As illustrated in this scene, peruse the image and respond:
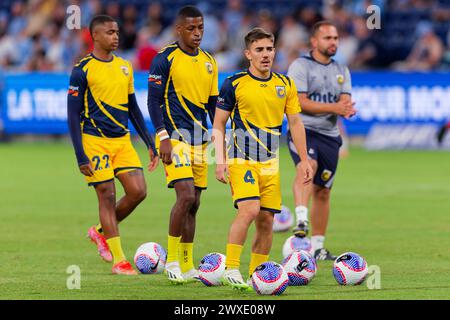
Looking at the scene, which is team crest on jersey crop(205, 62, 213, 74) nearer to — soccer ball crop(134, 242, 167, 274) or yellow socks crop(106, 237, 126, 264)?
soccer ball crop(134, 242, 167, 274)

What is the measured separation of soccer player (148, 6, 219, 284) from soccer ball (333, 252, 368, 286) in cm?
143

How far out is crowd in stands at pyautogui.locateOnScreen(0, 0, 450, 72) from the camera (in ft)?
91.0

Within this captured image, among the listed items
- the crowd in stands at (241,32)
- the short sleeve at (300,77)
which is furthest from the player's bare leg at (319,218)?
the crowd in stands at (241,32)

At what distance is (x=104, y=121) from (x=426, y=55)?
17.2 m

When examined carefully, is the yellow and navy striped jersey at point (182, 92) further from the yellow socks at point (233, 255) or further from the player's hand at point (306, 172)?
the yellow socks at point (233, 255)

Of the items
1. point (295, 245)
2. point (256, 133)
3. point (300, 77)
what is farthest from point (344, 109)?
point (256, 133)

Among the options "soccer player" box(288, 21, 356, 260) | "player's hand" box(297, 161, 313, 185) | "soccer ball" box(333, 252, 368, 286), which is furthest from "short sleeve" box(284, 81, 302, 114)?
"soccer player" box(288, 21, 356, 260)

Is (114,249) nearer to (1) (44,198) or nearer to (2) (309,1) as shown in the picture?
(1) (44,198)

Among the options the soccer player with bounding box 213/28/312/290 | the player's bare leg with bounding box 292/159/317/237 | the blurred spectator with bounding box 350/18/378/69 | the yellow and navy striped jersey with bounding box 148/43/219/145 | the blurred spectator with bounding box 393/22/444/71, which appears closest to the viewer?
the soccer player with bounding box 213/28/312/290

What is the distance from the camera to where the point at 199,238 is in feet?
45.0

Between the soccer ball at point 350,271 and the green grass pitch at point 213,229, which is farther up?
the soccer ball at point 350,271

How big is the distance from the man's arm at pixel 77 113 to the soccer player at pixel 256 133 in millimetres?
1602

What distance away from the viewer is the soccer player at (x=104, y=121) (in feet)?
37.1
